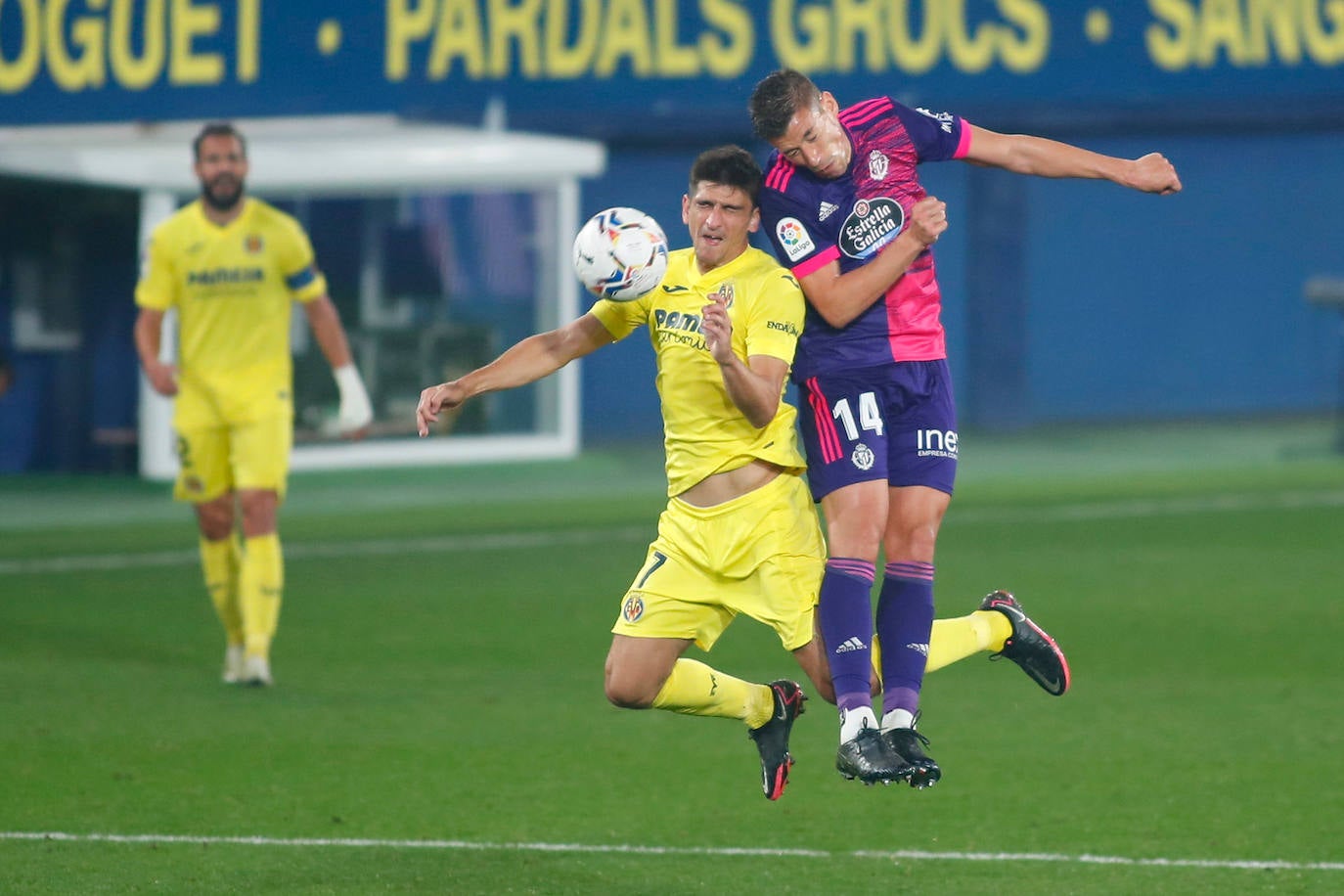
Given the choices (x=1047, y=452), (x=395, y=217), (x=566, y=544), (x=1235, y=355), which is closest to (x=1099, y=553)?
(x=566, y=544)

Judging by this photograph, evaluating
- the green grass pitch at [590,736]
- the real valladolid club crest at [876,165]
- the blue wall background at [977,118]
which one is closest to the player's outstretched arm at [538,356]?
the real valladolid club crest at [876,165]

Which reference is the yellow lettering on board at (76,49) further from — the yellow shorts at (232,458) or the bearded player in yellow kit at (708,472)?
the bearded player in yellow kit at (708,472)

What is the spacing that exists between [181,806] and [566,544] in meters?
7.46

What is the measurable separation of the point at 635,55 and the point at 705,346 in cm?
1106

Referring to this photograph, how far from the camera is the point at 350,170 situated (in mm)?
19969

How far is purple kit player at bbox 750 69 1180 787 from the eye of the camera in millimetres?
6098

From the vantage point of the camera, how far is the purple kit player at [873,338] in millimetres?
6098

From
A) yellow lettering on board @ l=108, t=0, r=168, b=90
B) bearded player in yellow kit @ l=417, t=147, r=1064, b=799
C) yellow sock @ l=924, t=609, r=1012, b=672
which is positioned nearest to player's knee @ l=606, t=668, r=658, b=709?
bearded player in yellow kit @ l=417, t=147, r=1064, b=799

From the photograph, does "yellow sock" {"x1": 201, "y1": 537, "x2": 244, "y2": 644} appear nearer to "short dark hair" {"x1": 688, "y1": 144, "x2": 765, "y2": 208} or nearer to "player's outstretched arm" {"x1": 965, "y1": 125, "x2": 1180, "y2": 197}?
"short dark hair" {"x1": 688, "y1": 144, "x2": 765, "y2": 208}

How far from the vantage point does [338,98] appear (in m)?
16.7

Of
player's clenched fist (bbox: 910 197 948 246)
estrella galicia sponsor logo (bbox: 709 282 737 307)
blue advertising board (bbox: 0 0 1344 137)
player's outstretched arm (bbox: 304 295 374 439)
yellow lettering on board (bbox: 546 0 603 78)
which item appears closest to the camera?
player's clenched fist (bbox: 910 197 948 246)

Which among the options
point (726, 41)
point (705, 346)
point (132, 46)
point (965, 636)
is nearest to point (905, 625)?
point (965, 636)

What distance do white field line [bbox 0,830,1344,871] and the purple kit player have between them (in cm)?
79

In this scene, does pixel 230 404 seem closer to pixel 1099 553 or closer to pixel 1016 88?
pixel 1099 553
